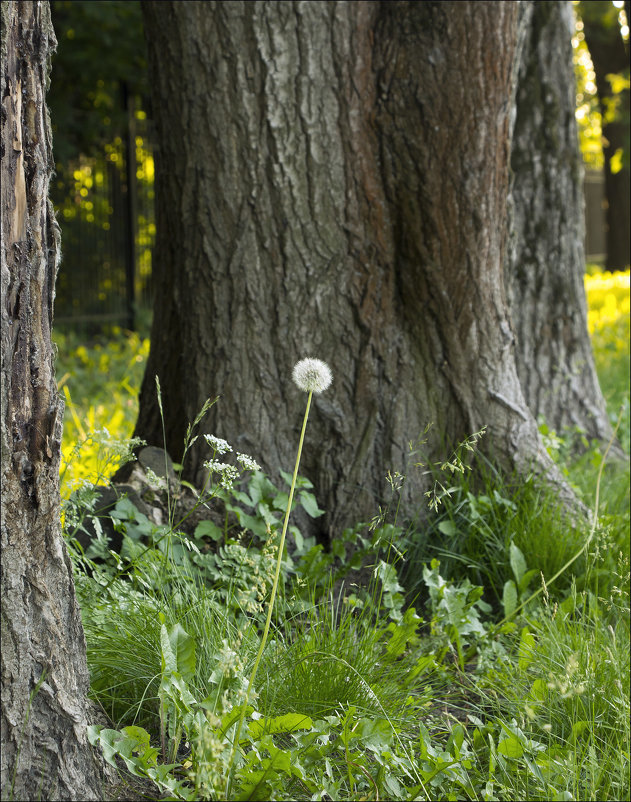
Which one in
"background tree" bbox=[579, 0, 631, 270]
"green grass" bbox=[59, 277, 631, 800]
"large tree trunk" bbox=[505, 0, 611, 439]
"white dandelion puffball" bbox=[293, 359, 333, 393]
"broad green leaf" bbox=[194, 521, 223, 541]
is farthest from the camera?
"background tree" bbox=[579, 0, 631, 270]

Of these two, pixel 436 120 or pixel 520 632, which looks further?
pixel 436 120

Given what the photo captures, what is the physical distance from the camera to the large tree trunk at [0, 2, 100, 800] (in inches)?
69.4

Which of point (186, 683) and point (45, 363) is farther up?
point (45, 363)

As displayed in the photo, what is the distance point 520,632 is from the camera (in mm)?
3041

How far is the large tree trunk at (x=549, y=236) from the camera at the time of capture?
17.0 feet

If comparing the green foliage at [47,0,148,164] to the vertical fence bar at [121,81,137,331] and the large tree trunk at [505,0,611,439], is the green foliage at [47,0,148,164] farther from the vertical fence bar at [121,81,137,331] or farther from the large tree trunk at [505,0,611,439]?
the large tree trunk at [505,0,611,439]

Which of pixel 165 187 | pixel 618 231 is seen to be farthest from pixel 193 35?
pixel 618 231

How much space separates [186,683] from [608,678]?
1212mm

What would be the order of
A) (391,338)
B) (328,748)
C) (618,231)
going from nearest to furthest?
1. (328,748)
2. (391,338)
3. (618,231)

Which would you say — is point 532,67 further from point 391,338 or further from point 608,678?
point 608,678

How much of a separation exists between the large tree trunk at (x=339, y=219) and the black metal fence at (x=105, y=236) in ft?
24.5

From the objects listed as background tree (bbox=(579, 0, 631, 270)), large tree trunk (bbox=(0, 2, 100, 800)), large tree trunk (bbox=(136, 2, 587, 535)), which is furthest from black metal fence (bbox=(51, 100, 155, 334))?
large tree trunk (bbox=(0, 2, 100, 800))

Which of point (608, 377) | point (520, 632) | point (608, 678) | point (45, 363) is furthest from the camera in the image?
point (608, 377)

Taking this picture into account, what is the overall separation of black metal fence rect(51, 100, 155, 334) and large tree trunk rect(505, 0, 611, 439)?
6.83 metres
